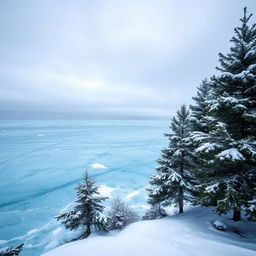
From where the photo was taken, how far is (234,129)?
245 inches

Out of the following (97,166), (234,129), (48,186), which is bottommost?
(48,186)

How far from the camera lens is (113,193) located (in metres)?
28.8

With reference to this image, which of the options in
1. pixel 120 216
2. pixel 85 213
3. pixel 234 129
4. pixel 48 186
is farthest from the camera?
pixel 48 186

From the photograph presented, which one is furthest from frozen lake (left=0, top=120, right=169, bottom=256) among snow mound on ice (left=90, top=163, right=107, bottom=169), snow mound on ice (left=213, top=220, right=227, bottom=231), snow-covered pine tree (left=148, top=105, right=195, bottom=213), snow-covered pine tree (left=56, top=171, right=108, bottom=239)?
snow mound on ice (left=213, top=220, right=227, bottom=231)

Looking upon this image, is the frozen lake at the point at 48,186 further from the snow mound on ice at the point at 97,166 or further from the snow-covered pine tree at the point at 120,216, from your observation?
the snow-covered pine tree at the point at 120,216

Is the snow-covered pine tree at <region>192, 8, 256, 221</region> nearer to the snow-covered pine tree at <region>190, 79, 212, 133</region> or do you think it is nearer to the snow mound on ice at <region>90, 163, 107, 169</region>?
the snow-covered pine tree at <region>190, 79, 212, 133</region>

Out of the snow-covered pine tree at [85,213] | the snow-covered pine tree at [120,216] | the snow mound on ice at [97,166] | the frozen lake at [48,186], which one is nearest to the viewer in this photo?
the snow-covered pine tree at [85,213]

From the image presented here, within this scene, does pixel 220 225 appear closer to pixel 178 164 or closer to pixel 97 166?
pixel 178 164

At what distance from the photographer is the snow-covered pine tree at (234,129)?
511cm

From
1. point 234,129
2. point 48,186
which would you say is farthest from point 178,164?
point 48,186

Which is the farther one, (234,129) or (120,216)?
(120,216)

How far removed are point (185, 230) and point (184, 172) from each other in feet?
13.7

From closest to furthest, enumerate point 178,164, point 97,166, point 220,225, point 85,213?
point 220,225 → point 85,213 → point 178,164 → point 97,166

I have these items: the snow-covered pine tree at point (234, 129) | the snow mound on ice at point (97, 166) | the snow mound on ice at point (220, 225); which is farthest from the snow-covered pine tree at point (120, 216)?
the snow mound on ice at point (97, 166)
